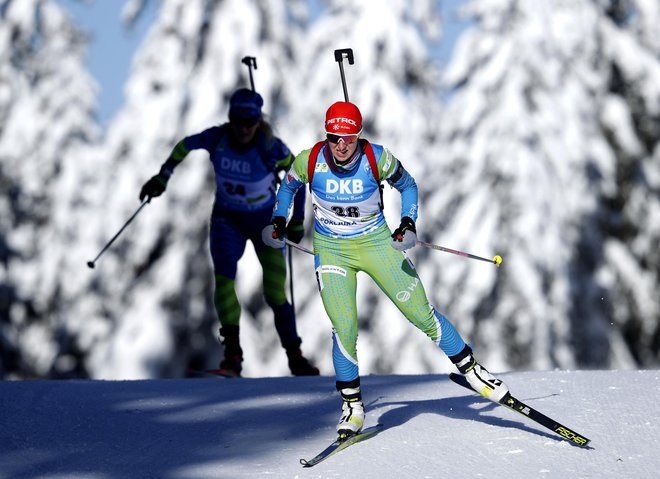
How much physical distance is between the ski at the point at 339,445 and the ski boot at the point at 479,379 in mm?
616

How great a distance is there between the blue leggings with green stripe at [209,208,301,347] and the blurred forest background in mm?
10188

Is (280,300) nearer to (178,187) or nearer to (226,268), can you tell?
(226,268)

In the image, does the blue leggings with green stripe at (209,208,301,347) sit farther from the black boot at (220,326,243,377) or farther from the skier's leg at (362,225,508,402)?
the skier's leg at (362,225,508,402)

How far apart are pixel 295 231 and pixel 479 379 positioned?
5.15 ft

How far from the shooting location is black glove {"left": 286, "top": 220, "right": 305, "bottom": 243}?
656 centimetres

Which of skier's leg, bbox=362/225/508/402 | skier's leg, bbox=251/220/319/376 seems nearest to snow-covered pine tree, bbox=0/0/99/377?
skier's leg, bbox=251/220/319/376

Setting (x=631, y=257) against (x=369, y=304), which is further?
(x=631, y=257)

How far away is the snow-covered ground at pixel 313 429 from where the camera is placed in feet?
18.0

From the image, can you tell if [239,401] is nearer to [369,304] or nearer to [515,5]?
[369,304]

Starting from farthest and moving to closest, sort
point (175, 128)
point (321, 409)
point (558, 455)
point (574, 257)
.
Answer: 1. point (574, 257)
2. point (175, 128)
3. point (321, 409)
4. point (558, 455)

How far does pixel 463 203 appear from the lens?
20.8 metres

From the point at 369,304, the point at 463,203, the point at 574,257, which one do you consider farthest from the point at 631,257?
the point at 369,304

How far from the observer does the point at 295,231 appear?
22.2 ft

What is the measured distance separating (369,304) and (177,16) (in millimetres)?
6480
